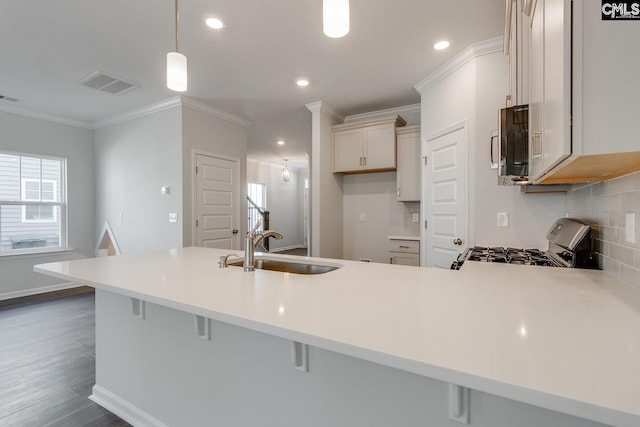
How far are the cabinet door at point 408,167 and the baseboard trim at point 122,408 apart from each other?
10.8ft

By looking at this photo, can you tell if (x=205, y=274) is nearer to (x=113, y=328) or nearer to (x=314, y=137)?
(x=113, y=328)

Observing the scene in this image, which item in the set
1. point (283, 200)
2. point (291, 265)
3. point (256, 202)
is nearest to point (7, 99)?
point (291, 265)

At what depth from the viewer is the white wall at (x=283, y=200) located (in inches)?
339

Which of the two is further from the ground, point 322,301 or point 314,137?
point 314,137

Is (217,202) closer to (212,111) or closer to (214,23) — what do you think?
(212,111)

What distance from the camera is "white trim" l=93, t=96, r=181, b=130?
3.94 meters

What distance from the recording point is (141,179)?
14.3ft

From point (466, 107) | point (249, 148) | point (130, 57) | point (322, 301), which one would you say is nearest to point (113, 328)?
point (322, 301)

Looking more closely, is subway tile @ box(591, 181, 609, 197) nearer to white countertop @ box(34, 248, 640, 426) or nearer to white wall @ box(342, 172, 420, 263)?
white countertop @ box(34, 248, 640, 426)

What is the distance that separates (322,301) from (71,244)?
18.0 ft

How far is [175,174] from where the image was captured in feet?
13.0

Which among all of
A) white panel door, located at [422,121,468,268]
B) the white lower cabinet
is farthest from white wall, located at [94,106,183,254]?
white panel door, located at [422,121,468,268]

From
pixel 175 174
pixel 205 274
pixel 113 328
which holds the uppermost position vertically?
pixel 175 174

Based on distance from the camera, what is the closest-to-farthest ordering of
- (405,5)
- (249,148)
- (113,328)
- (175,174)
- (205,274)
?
(205,274) → (113,328) → (405,5) → (175,174) → (249,148)
